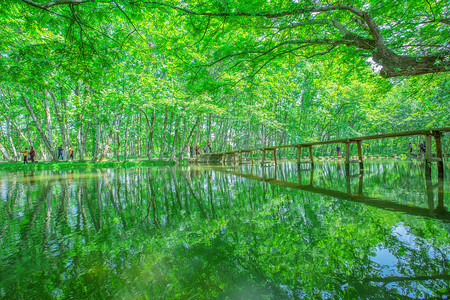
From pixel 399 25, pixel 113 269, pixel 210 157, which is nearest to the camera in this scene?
pixel 113 269

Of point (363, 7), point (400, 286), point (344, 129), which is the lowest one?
point (400, 286)

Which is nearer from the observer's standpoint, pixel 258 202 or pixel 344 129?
pixel 258 202

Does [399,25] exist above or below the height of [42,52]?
above

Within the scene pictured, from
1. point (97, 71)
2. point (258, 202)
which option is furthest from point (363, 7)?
point (97, 71)

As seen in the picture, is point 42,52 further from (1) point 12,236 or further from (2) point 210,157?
(2) point 210,157

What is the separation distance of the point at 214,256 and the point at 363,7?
7.95 m

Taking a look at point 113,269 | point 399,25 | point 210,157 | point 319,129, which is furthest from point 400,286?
point 319,129

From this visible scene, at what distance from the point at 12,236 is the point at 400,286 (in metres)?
3.84

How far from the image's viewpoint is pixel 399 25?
558 cm

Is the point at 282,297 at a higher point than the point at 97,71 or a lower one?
lower

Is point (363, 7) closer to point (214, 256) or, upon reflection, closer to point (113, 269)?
point (214, 256)

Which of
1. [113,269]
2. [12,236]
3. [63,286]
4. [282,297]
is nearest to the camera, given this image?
[282,297]

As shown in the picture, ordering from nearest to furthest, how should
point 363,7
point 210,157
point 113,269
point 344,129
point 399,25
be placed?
point 113,269 → point 399,25 → point 363,7 → point 210,157 → point 344,129

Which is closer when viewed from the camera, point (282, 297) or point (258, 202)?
point (282, 297)
